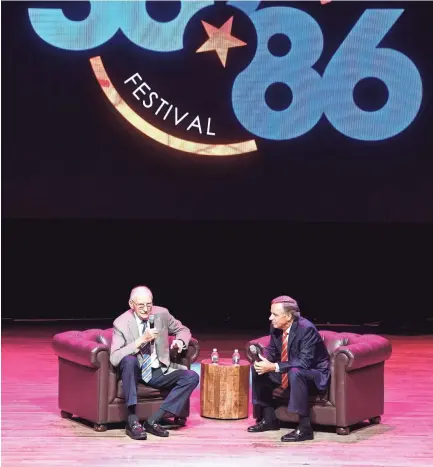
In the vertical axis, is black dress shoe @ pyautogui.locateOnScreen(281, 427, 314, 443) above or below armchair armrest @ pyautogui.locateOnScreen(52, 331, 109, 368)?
below

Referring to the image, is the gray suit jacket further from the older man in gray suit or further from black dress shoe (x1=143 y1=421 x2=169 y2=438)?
black dress shoe (x1=143 y1=421 x2=169 y2=438)

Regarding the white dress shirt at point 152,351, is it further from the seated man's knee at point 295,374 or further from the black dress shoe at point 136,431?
the seated man's knee at point 295,374

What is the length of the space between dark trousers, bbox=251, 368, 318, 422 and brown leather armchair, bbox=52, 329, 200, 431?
0.54 m

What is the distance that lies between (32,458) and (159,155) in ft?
17.1

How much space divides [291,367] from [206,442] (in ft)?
2.35

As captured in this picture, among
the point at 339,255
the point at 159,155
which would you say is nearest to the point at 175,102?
the point at 159,155

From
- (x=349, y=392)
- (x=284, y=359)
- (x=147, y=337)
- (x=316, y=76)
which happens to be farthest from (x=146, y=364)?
(x=316, y=76)

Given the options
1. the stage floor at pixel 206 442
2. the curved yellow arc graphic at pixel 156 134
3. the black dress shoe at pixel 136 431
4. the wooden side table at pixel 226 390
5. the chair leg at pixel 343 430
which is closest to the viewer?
the stage floor at pixel 206 442

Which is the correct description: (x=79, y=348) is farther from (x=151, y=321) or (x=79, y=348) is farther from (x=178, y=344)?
(x=178, y=344)

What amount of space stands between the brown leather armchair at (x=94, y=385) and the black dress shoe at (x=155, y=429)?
0.16 metres

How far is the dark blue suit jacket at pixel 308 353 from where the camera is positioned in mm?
6020

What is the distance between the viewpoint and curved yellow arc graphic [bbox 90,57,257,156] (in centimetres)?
1001

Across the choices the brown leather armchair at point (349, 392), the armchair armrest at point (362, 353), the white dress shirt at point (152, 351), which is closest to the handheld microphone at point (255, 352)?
the brown leather armchair at point (349, 392)

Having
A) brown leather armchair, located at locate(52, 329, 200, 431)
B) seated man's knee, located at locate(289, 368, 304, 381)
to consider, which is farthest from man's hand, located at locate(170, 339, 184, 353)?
seated man's knee, located at locate(289, 368, 304, 381)
